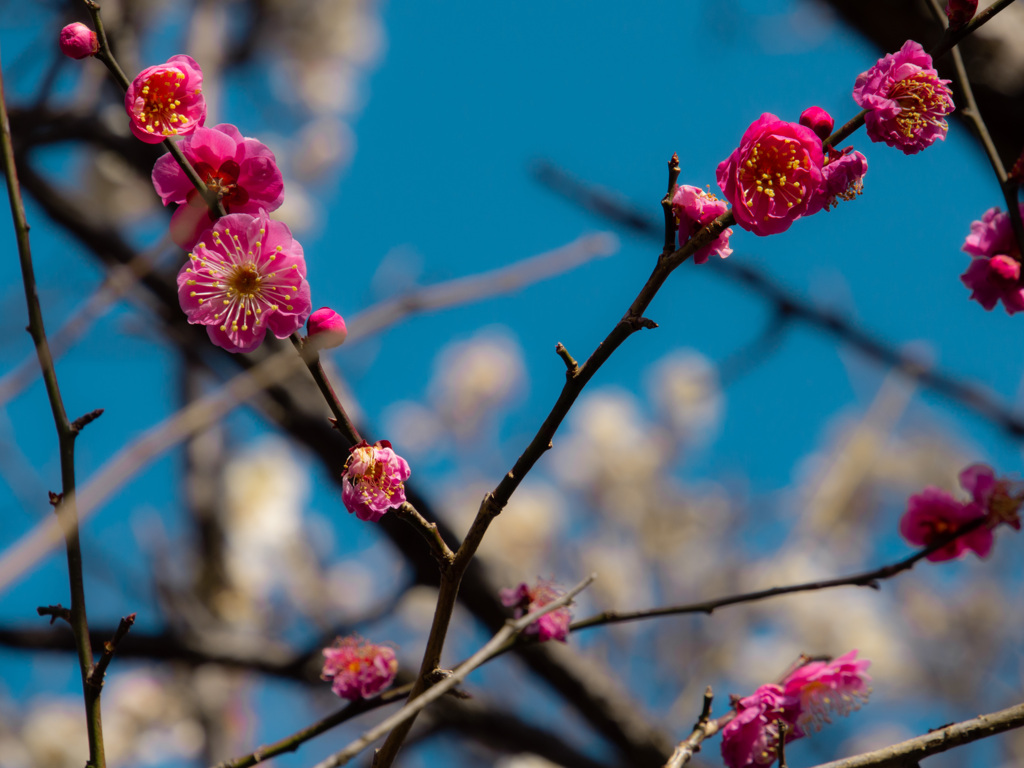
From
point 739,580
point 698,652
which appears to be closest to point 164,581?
point 698,652

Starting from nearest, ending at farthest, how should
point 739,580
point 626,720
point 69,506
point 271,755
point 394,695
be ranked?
point 69,506 < point 271,755 < point 394,695 < point 626,720 < point 739,580

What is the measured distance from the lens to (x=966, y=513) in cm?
106

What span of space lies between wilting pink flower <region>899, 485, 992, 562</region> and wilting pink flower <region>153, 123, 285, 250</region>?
36.2 inches

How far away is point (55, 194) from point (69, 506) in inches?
70.3

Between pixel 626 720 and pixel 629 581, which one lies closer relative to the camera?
pixel 626 720

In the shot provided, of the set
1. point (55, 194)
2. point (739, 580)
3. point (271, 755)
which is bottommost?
point (271, 755)

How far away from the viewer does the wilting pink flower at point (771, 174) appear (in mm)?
640

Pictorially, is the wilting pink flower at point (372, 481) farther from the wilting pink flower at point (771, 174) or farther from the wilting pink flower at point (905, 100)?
the wilting pink flower at point (905, 100)

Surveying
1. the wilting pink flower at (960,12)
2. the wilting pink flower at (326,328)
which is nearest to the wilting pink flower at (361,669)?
the wilting pink flower at (326,328)

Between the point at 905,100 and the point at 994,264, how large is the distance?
0.81 feet

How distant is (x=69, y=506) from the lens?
2.00 feet

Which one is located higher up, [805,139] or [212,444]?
[212,444]

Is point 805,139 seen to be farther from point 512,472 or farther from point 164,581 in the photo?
point 164,581

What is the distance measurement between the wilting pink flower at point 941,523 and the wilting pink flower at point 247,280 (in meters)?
0.87
